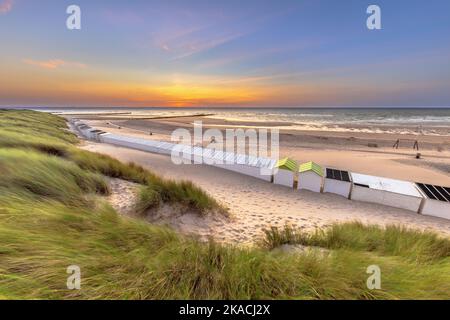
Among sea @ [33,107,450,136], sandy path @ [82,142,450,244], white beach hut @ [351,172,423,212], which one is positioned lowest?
sandy path @ [82,142,450,244]

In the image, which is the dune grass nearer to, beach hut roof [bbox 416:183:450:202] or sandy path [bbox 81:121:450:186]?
beach hut roof [bbox 416:183:450:202]

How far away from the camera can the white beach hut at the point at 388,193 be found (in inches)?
244

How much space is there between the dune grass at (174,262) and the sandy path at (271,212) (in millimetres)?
1325

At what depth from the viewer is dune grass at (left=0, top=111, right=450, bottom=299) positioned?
218 centimetres

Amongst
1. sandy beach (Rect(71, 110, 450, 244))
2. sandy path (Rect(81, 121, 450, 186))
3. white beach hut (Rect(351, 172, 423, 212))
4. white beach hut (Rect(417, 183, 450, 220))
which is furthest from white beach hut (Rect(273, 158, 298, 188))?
sandy path (Rect(81, 121, 450, 186))

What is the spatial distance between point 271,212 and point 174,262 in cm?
392

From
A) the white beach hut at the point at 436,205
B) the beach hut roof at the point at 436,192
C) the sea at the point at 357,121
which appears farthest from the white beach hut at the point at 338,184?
the sea at the point at 357,121

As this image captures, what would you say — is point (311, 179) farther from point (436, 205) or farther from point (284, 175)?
point (436, 205)

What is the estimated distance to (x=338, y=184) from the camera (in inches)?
281

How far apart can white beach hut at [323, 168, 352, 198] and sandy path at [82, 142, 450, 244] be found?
0.26m

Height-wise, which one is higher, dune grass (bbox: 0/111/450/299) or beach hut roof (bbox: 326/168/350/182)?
beach hut roof (bbox: 326/168/350/182)

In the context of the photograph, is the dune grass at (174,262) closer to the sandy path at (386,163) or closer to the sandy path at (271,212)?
the sandy path at (271,212)
